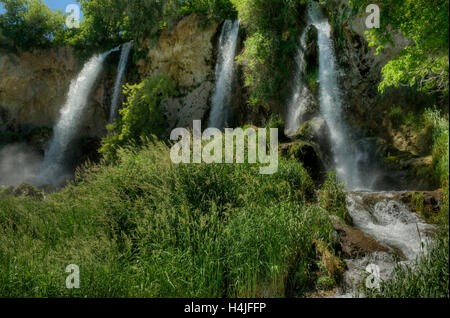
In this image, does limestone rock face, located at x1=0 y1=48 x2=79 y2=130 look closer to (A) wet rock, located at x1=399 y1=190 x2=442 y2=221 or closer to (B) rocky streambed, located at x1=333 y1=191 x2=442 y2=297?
(B) rocky streambed, located at x1=333 y1=191 x2=442 y2=297

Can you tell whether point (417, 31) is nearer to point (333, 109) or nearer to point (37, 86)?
point (333, 109)

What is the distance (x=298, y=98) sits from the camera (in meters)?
12.1

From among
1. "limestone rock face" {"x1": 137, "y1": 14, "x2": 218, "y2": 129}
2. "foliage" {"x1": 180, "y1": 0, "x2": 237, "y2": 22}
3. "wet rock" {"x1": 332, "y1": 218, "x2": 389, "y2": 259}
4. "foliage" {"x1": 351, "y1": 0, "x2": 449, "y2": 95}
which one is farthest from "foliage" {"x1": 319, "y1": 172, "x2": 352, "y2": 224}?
"foliage" {"x1": 180, "y1": 0, "x2": 237, "y2": 22}

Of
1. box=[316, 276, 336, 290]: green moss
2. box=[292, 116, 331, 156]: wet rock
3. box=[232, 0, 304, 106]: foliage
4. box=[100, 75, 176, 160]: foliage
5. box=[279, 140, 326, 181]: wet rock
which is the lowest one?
box=[316, 276, 336, 290]: green moss

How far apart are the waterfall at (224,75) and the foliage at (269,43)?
7.45 ft

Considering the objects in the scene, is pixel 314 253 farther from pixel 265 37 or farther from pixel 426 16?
pixel 265 37

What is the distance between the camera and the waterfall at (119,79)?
18.2 meters

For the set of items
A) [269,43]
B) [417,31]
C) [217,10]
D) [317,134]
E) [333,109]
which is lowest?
[417,31]

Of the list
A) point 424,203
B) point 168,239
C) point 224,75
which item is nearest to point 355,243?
Result: point 424,203

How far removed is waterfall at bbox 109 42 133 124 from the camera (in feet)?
59.8

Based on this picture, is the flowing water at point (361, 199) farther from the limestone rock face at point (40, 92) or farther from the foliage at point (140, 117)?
the limestone rock face at point (40, 92)

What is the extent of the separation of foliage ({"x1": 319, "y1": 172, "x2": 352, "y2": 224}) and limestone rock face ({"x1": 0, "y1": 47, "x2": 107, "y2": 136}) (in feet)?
57.0

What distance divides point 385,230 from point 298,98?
7725mm

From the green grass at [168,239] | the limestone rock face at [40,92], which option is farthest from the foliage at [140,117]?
the green grass at [168,239]
